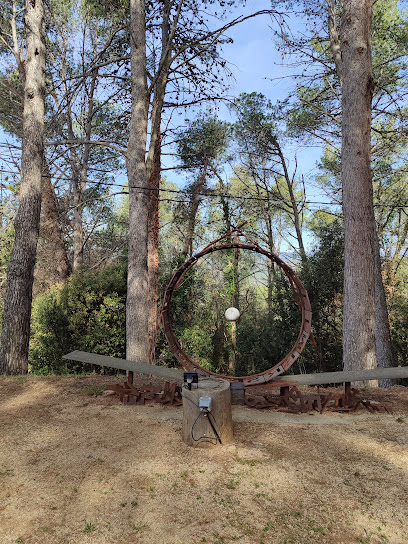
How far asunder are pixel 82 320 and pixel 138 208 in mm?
3542

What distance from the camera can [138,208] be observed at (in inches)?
266

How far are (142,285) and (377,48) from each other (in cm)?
908

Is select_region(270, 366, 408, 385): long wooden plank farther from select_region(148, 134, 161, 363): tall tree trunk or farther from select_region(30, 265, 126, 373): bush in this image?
select_region(148, 134, 161, 363): tall tree trunk

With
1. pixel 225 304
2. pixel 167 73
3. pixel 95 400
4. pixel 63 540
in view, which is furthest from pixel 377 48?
pixel 63 540

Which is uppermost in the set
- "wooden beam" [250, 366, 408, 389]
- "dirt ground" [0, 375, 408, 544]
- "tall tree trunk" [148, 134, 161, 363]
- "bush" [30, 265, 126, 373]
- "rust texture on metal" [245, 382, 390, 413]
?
"tall tree trunk" [148, 134, 161, 363]

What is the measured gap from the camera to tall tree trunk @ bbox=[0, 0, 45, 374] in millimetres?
6336

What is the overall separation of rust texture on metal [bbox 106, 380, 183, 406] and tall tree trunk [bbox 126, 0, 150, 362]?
1.65m

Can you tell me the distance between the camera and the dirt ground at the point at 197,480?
7.31ft

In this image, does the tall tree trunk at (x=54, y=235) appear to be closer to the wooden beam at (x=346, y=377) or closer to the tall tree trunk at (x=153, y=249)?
the tall tree trunk at (x=153, y=249)

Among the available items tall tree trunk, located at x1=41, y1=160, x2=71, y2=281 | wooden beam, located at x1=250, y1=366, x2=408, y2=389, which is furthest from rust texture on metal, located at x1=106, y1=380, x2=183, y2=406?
tall tree trunk, located at x1=41, y1=160, x2=71, y2=281

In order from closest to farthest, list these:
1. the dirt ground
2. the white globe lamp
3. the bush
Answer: the dirt ground
the white globe lamp
the bush

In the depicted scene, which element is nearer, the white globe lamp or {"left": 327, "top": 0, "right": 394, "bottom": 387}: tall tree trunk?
the white globe lamp

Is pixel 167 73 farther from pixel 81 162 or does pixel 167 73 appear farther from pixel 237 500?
pixel 237 500

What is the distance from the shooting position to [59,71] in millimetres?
12250
